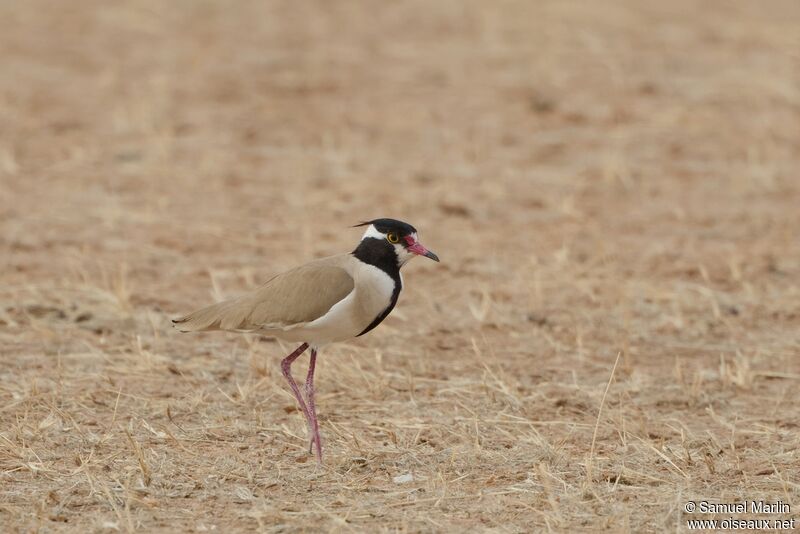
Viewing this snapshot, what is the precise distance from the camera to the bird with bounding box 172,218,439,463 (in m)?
5.95

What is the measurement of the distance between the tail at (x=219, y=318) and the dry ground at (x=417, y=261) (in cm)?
50

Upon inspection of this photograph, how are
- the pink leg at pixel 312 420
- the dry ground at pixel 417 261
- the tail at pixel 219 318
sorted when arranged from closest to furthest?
1. the dry ground at pixel 417 261
2. the pink leg at pixel 312 420
3. the tail at pixel 219 318

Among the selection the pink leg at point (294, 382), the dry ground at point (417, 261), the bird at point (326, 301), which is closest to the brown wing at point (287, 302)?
the bird at point (326, 301)

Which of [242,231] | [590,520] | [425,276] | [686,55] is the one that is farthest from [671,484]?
[686,55]

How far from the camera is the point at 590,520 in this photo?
5281 millimetres

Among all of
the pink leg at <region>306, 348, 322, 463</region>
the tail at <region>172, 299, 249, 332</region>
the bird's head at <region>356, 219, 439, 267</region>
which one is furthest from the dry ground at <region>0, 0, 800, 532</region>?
the bird's head at <region>356, 219, 439, 267</region>

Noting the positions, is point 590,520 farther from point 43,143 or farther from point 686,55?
point 686,55

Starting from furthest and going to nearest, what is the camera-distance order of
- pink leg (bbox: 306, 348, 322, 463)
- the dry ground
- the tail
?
the tail → pink leg (bbox: 306, 348, 322, 463) → the dry ground

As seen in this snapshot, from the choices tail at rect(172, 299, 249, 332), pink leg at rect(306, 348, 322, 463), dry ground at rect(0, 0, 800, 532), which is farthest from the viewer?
tail at rect(172, 299, 249, 332)

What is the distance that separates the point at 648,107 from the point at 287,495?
27.5ft

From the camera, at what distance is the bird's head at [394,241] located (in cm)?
615

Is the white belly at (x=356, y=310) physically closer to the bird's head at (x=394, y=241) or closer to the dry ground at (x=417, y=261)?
the bird's head at (x=394, y=241)

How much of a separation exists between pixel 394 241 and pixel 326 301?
0.46m

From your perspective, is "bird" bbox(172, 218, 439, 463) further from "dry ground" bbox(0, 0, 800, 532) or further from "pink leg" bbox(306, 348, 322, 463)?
"dry ground" bbox(0, 0, 800, 532)
